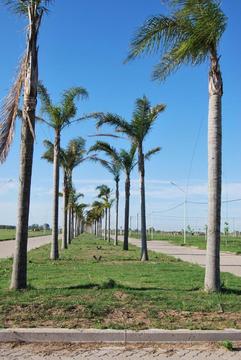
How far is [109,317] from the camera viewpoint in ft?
28.4

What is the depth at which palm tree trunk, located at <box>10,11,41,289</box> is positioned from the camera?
11.4m

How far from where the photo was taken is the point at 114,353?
23.2ft

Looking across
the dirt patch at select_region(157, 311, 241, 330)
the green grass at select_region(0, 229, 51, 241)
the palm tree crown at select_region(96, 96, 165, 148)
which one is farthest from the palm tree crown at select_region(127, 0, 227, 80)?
the green grass at select_region(0, 229, 51, 241)

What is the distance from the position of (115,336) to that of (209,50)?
673 centimetres

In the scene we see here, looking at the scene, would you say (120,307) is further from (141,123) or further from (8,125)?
(141,123)

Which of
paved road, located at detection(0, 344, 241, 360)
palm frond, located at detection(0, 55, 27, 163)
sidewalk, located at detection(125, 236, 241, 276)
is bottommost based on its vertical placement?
paved road, located at detection(0, 344, 241, 360)

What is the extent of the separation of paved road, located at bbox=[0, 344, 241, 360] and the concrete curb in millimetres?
164

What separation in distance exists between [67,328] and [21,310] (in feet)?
4.27

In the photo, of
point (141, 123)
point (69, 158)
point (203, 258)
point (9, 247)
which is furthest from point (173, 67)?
point (9, 247)

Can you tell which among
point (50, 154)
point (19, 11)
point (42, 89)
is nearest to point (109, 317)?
point (19, 11)

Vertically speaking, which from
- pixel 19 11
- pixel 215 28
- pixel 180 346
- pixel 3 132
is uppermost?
pixel 19 11

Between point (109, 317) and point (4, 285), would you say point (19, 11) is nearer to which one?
point (4, 285)

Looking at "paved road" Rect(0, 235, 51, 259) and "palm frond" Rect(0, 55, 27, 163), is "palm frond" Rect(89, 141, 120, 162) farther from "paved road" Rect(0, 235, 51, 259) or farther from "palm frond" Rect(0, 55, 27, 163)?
"palm frond" Rect(0, 55, 27, 163)

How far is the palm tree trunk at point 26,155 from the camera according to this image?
37.5 feet
